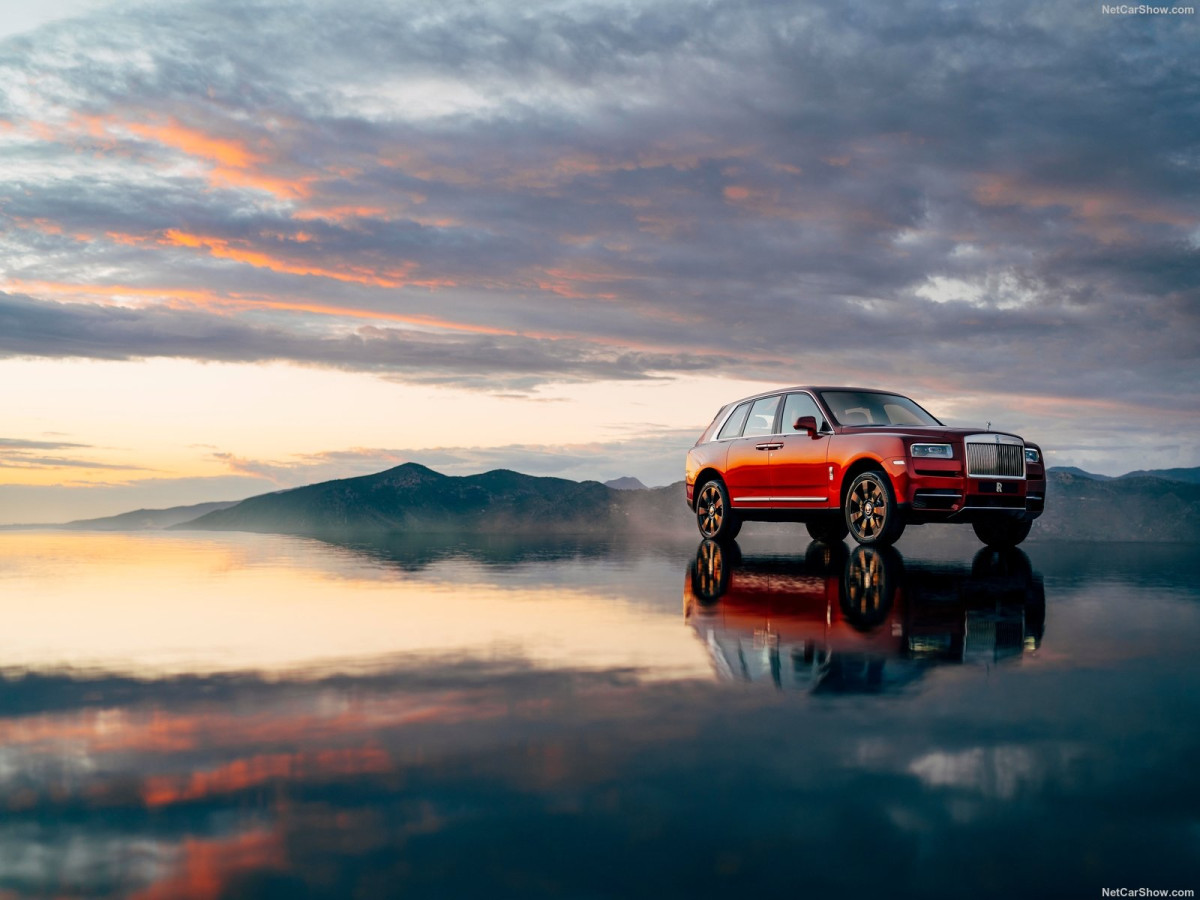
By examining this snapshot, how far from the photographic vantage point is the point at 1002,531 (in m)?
14.8

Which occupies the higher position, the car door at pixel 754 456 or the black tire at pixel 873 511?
the car door at pixel 754 456

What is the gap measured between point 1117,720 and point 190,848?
12.4ft

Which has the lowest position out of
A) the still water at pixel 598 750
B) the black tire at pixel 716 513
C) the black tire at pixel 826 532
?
the still water at pixel 598 750

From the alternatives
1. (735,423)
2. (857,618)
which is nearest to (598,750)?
(857,618)

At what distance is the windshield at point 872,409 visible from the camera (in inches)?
560

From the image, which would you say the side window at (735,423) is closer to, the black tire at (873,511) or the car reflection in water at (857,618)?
the black tire at (873,511)

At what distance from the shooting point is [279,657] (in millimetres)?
6223

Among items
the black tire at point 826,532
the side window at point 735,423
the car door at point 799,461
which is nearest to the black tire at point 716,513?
the side window at point 735,423

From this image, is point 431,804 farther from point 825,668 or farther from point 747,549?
point 747,549

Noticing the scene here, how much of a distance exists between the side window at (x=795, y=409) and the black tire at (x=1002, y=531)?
2686 millimetres

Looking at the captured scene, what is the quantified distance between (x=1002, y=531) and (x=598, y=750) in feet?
40.2

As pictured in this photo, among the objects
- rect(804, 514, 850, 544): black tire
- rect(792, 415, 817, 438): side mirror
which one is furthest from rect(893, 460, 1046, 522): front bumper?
rect(804, 514, 850, 544): black tire

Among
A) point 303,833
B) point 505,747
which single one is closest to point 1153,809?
point 505,747

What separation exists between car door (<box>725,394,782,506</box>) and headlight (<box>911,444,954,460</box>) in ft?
7.31
